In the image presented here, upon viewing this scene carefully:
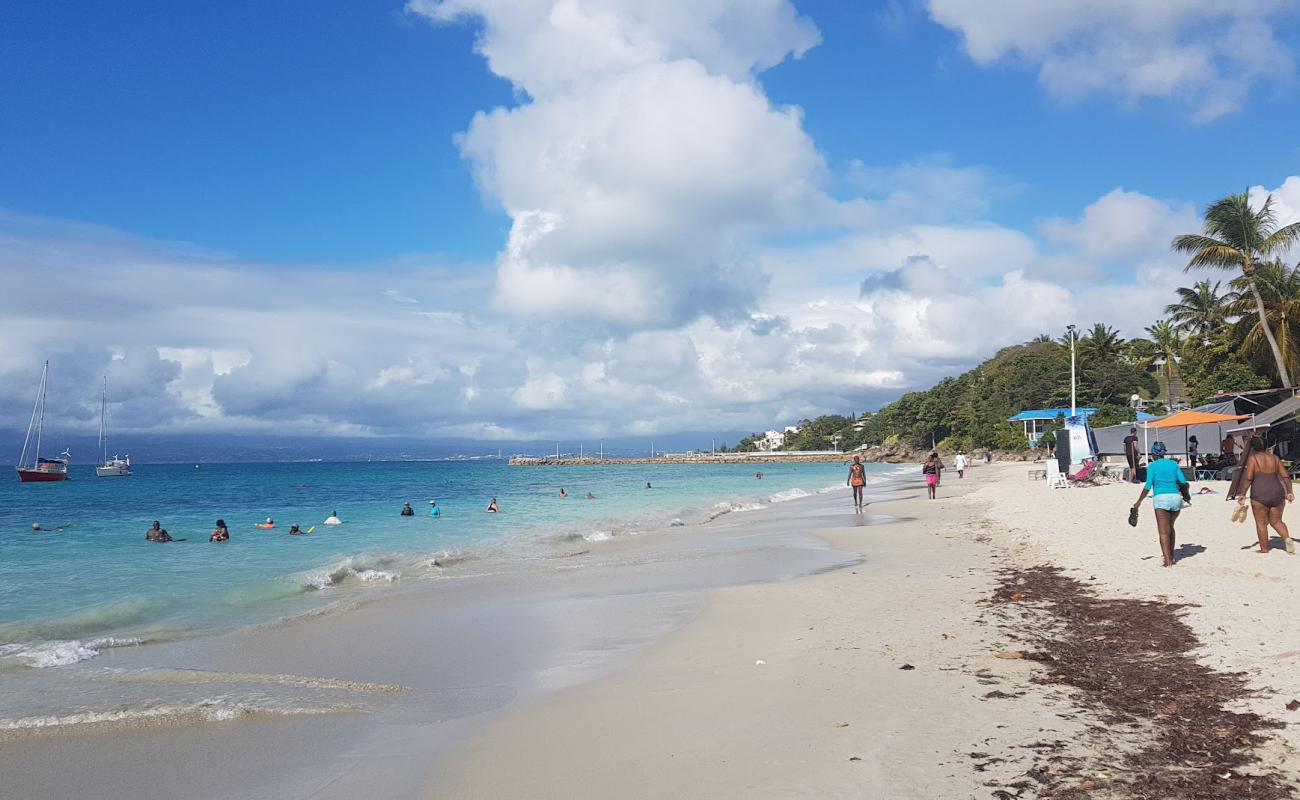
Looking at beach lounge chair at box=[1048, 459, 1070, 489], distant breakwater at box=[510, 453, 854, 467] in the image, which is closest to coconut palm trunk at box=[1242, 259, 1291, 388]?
beach lounge chair at box=[1048, 459, 1070, 489]

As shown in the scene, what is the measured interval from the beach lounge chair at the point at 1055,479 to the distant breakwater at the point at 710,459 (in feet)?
368

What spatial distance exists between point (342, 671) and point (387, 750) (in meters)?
2.80

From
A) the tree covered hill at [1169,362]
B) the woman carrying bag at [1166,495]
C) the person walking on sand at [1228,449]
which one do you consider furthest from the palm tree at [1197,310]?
the woman carrying bag at [1166,495]

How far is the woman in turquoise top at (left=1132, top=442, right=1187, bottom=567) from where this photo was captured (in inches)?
398

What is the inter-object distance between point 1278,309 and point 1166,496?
32401 mm

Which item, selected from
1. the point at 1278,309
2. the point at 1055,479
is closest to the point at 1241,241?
the point at 1278,309

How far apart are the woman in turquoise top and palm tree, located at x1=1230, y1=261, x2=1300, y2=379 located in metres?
29.0

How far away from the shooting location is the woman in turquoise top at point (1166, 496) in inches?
398

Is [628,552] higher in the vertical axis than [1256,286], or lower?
lower

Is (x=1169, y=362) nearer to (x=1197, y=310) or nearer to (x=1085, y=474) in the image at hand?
(x=1197, y=310)

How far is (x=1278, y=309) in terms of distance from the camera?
34.2 metres

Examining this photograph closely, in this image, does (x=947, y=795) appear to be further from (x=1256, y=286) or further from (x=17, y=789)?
(x=1256, y=286)

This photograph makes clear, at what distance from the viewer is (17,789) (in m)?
5.27

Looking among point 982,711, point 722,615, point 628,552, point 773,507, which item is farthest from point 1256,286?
point 982,711
